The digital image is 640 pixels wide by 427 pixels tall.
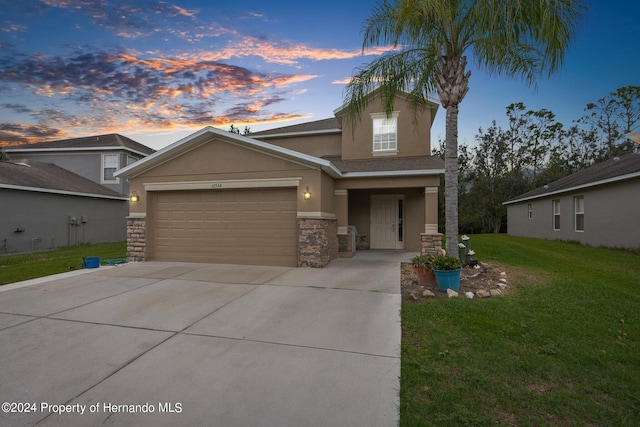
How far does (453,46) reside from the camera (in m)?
7.15

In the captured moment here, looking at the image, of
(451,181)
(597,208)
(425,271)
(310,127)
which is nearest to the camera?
(425,271)

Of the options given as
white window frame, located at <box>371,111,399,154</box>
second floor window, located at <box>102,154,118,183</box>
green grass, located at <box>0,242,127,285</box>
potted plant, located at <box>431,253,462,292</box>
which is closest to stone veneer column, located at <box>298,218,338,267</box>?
potted plant, located at <box>431,253,462,292</box>

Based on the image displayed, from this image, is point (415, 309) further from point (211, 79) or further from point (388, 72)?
point (211, 79)

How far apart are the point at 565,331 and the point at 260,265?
7.18 meters

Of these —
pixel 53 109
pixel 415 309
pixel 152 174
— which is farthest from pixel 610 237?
pixel 53 109

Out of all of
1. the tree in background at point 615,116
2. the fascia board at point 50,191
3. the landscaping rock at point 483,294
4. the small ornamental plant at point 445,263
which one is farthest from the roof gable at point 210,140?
the tree in background at point 615,116

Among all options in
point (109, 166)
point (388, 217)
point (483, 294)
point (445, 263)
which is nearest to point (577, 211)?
point (388, 217)

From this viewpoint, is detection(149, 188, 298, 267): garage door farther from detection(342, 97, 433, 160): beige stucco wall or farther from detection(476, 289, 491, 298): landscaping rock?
detection(476, 289, 491, 298): landscaping rock

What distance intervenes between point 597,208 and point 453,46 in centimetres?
1116

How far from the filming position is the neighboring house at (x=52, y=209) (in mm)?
12875

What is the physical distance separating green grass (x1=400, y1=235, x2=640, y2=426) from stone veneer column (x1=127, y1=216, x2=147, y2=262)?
8627mm

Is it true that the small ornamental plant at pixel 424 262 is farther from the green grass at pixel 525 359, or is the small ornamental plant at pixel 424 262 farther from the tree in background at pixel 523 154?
the tree in background at pixel 523 154

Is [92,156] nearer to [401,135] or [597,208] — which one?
[401,135]

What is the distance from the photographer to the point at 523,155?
1129 inches
